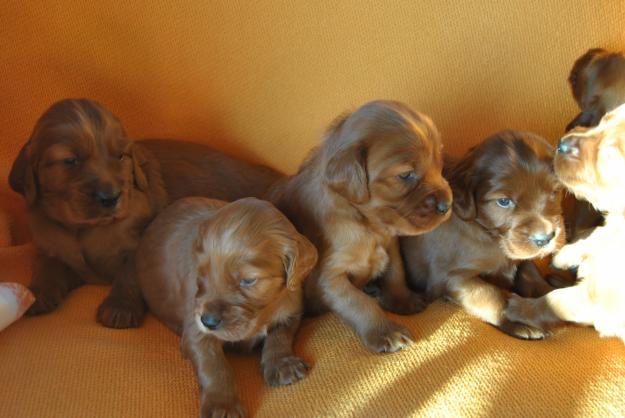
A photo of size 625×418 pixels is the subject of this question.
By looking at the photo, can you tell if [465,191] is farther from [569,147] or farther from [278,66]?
[278,66]

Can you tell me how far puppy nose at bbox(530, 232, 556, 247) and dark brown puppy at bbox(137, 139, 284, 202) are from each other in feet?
4.59

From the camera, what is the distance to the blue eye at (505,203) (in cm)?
248

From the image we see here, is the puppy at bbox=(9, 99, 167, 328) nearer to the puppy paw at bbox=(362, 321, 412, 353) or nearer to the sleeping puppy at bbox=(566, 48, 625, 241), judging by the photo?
the puppy paw at bbox=(362, 321, 412, 353)

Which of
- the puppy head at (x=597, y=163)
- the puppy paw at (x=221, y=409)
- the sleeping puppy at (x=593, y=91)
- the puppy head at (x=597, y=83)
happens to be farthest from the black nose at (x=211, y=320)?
the puppy head at (x=597, y=83)

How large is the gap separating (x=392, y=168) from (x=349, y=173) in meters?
0.17

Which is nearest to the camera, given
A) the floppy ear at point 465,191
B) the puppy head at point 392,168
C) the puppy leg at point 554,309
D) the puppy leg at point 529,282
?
the puppy head at point 392,168

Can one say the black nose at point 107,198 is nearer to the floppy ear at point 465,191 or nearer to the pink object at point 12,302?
the pink object at point 12,302

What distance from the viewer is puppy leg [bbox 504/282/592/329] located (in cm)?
239

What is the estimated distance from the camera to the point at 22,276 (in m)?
2.90

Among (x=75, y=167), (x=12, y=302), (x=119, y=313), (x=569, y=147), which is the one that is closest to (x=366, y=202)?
(x=569, y=147)

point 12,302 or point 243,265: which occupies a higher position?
point 243,265

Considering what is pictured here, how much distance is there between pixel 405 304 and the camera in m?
2.65

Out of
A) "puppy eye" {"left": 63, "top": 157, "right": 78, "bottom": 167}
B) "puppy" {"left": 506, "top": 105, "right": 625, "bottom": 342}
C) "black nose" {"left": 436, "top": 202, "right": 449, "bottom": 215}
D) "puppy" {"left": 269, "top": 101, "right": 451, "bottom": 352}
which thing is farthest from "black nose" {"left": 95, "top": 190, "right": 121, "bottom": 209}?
"puppy" {"left": 506, "top": 105, "right": 625, "bottom": 342}

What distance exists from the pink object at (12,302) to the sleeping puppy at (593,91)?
2.51 m
